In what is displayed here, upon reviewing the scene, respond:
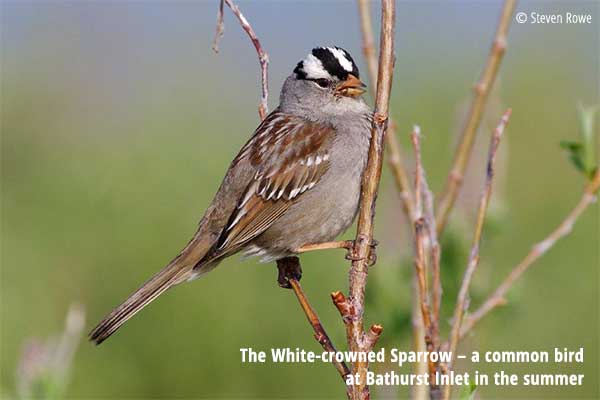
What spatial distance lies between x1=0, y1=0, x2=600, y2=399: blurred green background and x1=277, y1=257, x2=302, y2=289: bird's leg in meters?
0.49

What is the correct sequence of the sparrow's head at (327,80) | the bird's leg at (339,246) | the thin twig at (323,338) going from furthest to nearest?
the sparrow's head at (327,80) < the bird's leg at (339,246) < the thin twig at (323,338)

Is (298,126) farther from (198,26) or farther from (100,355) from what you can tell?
(198,26)

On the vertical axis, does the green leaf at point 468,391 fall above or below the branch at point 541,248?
below

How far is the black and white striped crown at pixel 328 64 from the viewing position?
11.9 ft

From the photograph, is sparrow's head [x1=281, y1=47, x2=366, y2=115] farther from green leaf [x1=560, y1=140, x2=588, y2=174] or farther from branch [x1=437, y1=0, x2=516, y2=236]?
green leaf [x1=560, y1=140, x2=588, y2=174]

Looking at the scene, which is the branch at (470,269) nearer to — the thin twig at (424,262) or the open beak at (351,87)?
the thin twig at (424,262)

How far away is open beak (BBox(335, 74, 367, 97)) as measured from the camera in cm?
369

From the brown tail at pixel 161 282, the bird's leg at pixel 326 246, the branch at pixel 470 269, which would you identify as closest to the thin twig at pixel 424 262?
the branch at pixel 470 269

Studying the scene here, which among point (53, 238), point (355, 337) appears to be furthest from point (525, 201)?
point (355, 337)

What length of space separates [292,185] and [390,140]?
914 millimetres

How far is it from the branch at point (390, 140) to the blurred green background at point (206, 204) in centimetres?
74

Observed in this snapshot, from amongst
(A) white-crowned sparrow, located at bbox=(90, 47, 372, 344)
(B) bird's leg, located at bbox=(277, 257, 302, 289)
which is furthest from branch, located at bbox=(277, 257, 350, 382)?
(A) white-crowned sparrow, located at bbox=(90, 47, 372, 344)

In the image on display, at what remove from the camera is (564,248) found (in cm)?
620

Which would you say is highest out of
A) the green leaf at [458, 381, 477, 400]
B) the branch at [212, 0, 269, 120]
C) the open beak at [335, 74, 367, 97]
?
the open beak at [335, 74, 367, 97]
